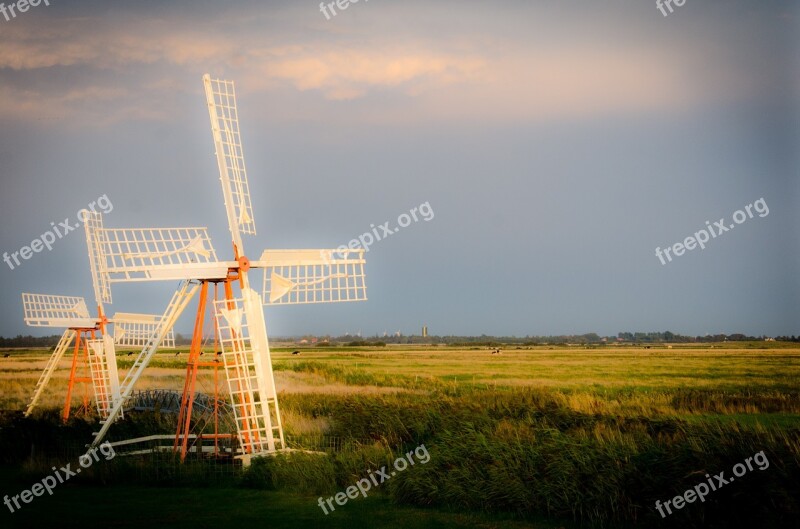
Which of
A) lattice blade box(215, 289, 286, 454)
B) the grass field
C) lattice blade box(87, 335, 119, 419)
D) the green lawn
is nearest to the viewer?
the grass field

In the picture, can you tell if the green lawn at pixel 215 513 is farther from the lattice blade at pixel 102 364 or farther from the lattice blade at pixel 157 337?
the lattice blade at pixel 102 364

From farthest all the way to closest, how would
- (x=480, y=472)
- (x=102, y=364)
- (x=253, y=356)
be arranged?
(x=102, y=364) → (x=253, y=356) → (x=480, y=472)

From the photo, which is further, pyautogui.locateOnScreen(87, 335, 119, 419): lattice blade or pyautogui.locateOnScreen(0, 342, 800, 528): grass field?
pyautogui.locateOnScreen(87, 335, 119, 419): lattice blade

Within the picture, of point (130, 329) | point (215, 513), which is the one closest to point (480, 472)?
point (215, 513)

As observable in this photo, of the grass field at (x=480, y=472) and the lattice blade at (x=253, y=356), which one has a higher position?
the lattice blade at (x=253, y=356)

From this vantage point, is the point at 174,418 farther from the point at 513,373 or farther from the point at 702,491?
the point at 513,373

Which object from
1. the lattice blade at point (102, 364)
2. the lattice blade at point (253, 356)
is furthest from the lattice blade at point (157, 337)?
A: the lattice blade at point (102, 364)

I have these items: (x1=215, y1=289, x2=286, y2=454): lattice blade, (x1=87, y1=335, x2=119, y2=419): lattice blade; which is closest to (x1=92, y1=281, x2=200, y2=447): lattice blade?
(x1=215, y1=289, x2=286, y2=454): lattice blade

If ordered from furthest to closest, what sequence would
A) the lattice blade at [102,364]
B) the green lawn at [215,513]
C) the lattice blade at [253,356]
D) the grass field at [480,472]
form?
1. the lattice blade at [102,364]
2. the lattice blade at [253,356]
3. the green lawn at [215,513]
4. the grass field at [480,472]

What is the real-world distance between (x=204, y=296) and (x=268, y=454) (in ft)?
13.5

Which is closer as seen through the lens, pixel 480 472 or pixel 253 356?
pixel 480 472

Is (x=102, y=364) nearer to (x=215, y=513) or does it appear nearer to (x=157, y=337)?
(x=157, y=337)

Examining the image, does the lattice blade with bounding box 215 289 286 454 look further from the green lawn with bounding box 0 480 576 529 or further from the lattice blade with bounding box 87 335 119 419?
the lattice blade with bounding box 87 335 119 419

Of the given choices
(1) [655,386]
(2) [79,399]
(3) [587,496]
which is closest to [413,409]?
(3) [587,496]
